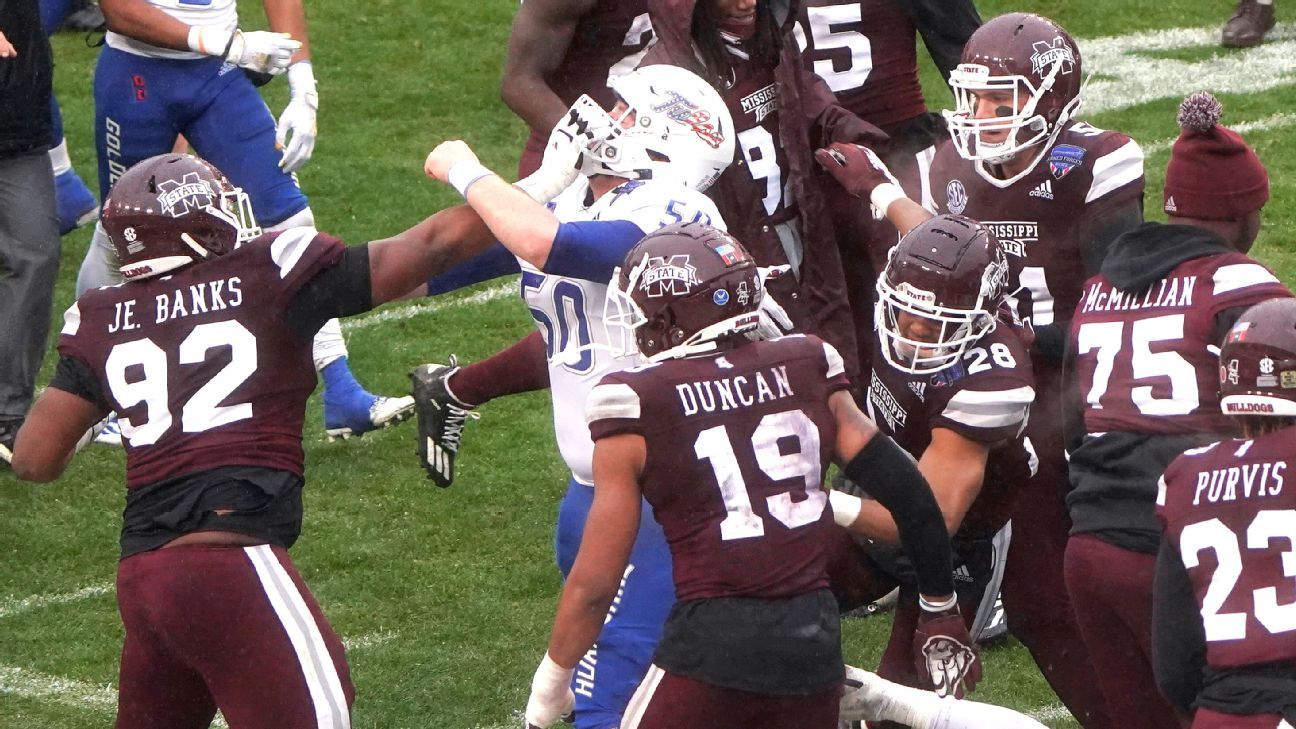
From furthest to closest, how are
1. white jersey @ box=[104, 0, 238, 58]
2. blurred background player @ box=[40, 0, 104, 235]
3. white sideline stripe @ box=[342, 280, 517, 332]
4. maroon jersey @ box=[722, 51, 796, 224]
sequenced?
blurred background player @ box=[40, 0, 104, 235] → white sideline stripe @ box=[342, 280, 517, 332] → white jersey @ box=[104, 0, 238, 58] → maroon jersey @ box=[722, 51, 796, 224]

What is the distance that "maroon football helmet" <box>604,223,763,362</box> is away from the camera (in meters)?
3.56

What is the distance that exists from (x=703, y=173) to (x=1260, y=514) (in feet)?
4.98

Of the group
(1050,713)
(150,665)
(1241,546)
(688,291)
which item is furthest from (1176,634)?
(150,665)

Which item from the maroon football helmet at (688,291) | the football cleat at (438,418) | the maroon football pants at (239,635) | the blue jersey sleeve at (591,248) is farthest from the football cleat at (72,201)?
the maroon football helmet at (688,291)

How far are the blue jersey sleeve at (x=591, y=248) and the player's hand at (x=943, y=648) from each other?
1023mm

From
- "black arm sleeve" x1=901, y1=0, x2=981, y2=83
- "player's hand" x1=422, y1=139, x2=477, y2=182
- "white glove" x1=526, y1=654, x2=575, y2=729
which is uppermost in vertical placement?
"player's hand" x1=422, y1=139, x2=477, y2=182

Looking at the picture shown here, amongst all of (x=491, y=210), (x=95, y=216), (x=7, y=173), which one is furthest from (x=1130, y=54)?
(x=491, y=210)

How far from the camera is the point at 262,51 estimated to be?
6.39m

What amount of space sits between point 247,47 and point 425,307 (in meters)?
1.86

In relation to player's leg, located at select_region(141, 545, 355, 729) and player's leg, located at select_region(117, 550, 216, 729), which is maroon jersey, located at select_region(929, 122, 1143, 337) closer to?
player's leg, located at select_region(141, 545, 355, 729)

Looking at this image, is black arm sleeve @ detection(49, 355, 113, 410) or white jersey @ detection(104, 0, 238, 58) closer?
black arm sleeve @ detection(49, 355, 113, 410)

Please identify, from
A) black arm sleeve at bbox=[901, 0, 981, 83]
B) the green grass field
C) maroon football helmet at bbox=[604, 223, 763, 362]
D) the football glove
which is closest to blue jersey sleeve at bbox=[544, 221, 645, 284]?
maroon football helmet at bbox=[604, 223, 763, 362]

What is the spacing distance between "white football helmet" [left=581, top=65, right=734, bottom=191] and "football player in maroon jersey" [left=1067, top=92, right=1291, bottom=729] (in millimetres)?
→ 963

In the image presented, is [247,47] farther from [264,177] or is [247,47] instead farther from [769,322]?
[769,322]
